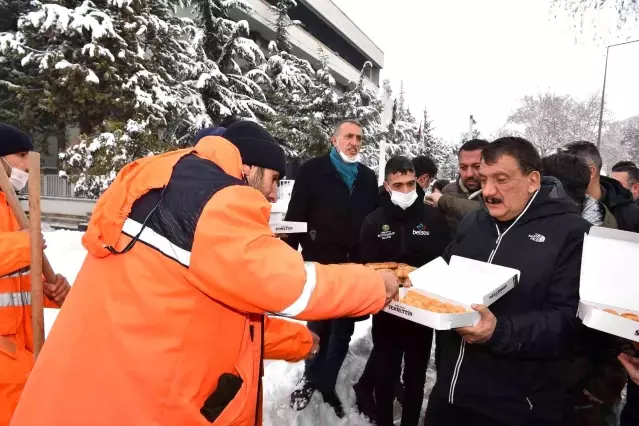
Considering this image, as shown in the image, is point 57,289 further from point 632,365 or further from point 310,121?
point 310,121

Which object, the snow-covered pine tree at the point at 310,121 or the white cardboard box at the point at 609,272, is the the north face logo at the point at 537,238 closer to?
the white cardboard box at the point at 609,272

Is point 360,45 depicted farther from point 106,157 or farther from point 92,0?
point 106,157

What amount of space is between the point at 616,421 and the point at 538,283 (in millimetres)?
2328

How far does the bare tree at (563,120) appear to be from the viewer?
38.5 meters

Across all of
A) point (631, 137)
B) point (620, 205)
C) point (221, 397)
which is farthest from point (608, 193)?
point (631, 137)

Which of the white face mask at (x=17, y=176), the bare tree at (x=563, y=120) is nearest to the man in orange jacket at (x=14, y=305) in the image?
the white face mask at (x=17, y=176)

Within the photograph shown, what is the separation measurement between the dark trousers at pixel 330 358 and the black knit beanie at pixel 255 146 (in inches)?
96.4

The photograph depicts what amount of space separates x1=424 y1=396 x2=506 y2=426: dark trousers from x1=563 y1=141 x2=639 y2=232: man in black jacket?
2.07 metres

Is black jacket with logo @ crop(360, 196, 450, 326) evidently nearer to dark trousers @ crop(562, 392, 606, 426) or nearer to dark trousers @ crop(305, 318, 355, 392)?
dark trousers @ crop(305, 318, 355, 392)

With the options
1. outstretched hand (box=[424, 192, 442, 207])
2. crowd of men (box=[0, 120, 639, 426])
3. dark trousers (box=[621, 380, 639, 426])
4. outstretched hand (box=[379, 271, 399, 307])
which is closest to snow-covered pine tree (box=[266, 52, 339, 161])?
outstretched hand (box=[424, 192, 442, 207])

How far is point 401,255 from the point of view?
12.0 ft

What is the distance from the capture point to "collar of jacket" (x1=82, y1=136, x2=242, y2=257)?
5.02 ft

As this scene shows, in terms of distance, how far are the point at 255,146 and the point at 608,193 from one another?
3.01m

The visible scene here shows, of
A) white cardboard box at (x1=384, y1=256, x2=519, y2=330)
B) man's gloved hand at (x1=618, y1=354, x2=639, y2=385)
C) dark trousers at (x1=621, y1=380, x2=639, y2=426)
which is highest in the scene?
white cardboard box at (x1=384, y1=256, x2=519, y2=330)
